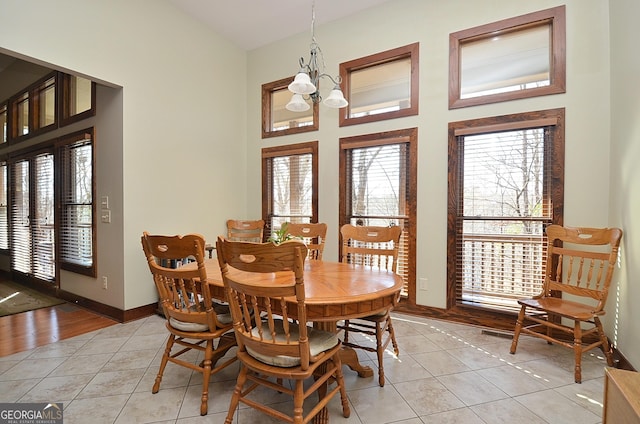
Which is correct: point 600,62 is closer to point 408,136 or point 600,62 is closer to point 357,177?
point 408,136

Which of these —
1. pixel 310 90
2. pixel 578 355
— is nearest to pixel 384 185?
A: pixel 310 90

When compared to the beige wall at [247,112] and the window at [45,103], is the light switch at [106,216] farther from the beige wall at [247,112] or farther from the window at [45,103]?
the window at [45,103]

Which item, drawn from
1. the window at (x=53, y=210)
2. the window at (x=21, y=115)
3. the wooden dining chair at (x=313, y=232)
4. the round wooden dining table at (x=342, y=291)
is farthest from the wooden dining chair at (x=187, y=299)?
the window at (x=21, y=115)

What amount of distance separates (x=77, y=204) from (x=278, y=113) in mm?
2807

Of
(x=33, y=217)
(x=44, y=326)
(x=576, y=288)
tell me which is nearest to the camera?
(x=576, y=288)

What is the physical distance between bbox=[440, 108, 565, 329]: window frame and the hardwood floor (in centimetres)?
359

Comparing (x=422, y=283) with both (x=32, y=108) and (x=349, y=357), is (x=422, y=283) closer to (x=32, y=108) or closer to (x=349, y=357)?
(x=349, y=357)

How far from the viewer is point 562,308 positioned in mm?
2344

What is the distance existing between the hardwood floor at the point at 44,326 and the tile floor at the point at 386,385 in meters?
0.21

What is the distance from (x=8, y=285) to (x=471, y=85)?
683 centimetres

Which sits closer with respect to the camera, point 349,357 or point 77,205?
point 349,357

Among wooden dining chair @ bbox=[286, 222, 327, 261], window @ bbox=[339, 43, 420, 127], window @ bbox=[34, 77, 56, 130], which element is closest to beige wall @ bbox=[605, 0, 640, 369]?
window @ bbox=[339, 43, 420, 127]

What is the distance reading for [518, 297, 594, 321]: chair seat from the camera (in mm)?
2186

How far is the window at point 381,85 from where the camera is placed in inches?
134
